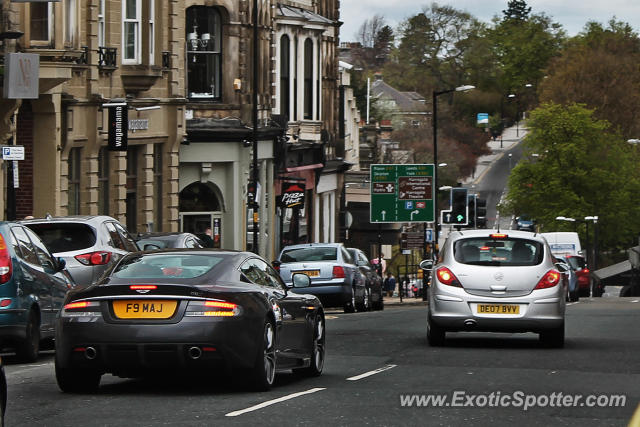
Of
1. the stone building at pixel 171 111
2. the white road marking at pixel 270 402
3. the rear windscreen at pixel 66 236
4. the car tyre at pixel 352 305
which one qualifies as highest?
the stone building at pixel 171 111

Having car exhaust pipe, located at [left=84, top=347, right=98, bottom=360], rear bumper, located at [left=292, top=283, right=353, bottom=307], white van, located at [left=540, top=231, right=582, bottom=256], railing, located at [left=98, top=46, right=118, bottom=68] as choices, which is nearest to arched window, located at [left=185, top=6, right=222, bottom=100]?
railing, located at [left=98, top=46, right=118, bottom=68]

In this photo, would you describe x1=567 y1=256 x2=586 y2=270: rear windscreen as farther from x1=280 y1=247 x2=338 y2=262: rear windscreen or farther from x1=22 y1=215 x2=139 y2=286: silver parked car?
x1=22 y1=215 x2=139 y2=286: silver parked car

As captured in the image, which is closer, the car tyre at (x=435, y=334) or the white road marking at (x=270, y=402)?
the white road marking at (x=270, y=402)

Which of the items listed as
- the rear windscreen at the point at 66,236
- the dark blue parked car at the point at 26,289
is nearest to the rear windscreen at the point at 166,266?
the dark blue parked car at the point at 26,289

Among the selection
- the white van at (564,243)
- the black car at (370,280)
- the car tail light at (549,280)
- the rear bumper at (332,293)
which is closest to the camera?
the car tail light at (549,280)

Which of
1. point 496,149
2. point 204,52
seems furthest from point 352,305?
point 496,149

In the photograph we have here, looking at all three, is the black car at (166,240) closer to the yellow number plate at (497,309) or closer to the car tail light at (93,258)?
the car tail light at (93,258)

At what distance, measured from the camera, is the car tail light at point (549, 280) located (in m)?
20.1

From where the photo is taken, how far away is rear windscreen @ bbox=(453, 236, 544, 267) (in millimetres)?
20250

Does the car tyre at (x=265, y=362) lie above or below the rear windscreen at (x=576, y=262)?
above

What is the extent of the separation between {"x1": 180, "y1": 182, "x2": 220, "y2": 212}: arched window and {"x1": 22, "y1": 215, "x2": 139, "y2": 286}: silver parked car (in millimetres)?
27264

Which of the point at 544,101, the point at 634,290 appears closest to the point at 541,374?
the point at 634,290

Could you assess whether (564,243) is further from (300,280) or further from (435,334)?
(300,280)

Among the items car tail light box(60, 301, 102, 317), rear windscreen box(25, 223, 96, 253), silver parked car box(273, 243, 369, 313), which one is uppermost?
rear windscreen box(25, 223, 96, 253)
